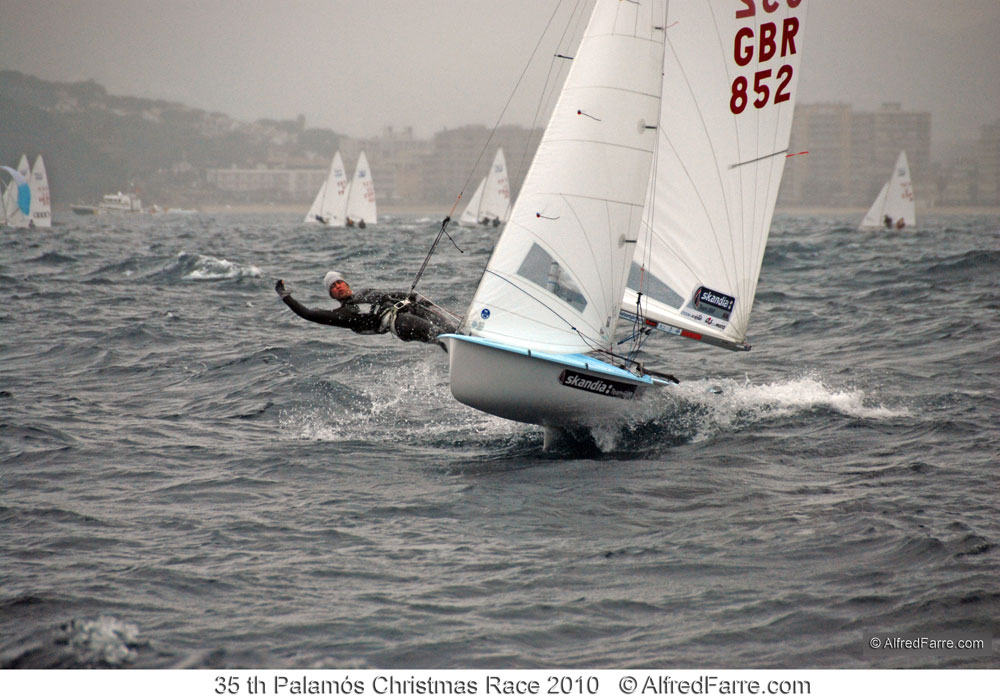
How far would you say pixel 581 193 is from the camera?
8.45 m

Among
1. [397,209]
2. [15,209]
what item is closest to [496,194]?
[15,209]

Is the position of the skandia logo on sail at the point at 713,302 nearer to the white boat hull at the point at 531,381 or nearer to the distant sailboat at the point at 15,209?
the white boat hull at the point at 531,381

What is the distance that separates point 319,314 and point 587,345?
104 inches

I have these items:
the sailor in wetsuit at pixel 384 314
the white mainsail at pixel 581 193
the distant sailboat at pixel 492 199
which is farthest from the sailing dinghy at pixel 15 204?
the white mainsail at pixel 581 193

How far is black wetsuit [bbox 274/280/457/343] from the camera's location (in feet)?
29.8

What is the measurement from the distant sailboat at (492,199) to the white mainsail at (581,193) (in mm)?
44682

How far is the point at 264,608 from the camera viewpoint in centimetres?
533

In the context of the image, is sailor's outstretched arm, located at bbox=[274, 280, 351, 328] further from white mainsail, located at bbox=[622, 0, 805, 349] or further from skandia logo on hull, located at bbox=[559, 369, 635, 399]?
white mainsail, located at bbox=[622, 0, 805, 349]

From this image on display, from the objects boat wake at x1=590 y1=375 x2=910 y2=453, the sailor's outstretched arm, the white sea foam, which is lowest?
boat wake at x1=590 y1=375 x2=910 y2=453

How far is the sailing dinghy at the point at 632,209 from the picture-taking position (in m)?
8.34

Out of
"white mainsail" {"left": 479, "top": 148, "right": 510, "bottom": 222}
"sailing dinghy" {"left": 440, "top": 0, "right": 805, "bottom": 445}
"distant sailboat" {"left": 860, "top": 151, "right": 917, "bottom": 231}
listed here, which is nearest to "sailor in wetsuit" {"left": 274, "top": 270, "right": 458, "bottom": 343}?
"sailing dinghy" {"left": 440, "top": 0, "right": 805, "bottom": 445}

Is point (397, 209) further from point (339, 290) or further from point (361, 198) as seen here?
point (339, 290)

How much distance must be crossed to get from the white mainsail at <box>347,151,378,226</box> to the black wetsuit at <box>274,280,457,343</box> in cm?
4297
